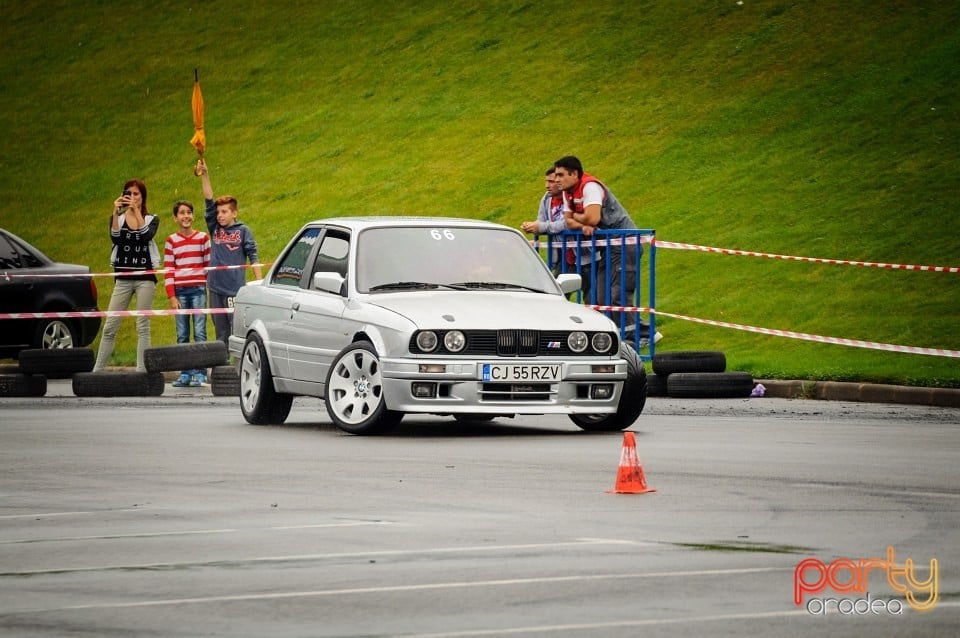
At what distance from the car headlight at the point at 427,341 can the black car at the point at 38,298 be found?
10601 millimetres

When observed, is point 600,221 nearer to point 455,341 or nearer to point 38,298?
point 455,341

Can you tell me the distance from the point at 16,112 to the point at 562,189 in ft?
103

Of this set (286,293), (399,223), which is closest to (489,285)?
(399,223)

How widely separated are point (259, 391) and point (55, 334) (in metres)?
9.01

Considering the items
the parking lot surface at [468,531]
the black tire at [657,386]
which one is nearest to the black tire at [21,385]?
the parking lot surface at [468,531]

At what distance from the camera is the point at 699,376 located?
18625mm

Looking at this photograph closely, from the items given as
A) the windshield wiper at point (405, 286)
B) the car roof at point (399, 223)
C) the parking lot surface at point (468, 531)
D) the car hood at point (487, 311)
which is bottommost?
the parking lot surface at point (468, 531)

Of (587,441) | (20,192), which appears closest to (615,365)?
(587,441)

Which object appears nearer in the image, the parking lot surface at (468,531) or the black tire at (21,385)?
the parking lot surface at (468,531)

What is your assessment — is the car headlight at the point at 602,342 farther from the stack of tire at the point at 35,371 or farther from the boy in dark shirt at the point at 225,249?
the stack of tire at the point at 35,371

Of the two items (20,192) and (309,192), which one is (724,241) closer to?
(309,192)

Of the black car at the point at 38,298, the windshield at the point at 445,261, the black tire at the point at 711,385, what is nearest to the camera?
the windshield at the point at 445,261

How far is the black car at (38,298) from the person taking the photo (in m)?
23.2

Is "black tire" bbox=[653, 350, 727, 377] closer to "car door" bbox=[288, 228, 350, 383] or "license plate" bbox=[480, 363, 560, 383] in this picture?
"car door" bbox=[288, 228, 350, 383]
